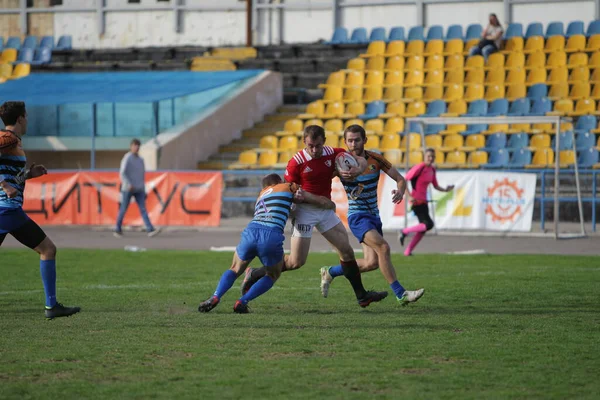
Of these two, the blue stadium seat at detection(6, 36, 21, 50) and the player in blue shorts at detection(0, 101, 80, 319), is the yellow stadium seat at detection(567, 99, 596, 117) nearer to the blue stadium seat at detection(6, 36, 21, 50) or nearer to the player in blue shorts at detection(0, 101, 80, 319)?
the player in blue shorts at detection(0, 101, 80, 319)

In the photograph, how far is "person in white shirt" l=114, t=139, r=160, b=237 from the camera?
2200 centimetres

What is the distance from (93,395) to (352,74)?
83.9 ft

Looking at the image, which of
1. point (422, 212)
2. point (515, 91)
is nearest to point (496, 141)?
point (515, 91)

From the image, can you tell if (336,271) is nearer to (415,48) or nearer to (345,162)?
(345,162)

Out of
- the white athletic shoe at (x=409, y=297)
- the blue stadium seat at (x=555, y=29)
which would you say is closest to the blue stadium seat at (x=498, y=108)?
the blue stadium seat at (x=555, y=29)

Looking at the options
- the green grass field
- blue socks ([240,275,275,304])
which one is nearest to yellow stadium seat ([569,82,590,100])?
the green grass field

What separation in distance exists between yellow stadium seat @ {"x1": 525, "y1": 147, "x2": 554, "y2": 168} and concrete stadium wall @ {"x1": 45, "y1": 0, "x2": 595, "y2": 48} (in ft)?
25.2

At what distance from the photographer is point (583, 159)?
25.1 metres

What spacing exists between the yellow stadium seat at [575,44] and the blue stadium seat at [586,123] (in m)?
3.14

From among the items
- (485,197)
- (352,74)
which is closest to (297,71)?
(352,74)

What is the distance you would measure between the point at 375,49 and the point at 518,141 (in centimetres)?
716

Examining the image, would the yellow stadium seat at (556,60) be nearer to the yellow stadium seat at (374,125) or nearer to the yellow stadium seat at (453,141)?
the yellow stadium seat at (453,141)

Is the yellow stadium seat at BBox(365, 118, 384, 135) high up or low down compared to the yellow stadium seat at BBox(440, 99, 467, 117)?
down

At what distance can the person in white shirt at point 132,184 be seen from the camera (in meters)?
22.0
